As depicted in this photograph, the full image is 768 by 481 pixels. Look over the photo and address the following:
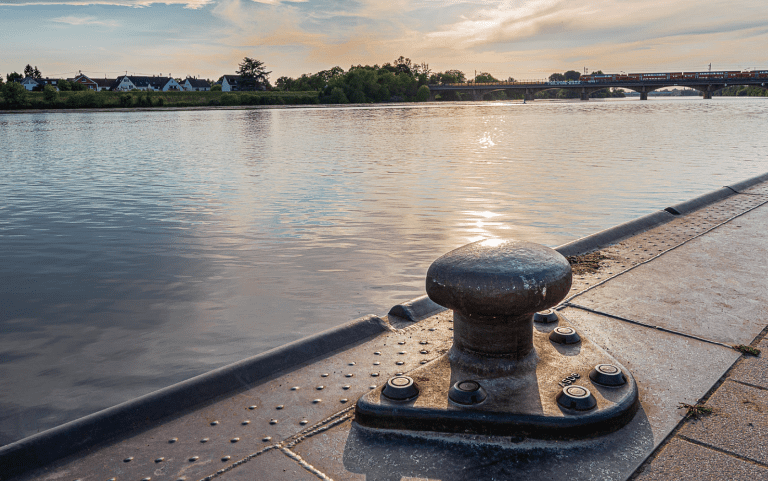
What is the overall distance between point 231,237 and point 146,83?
173 m

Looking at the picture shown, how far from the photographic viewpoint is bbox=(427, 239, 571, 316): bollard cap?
10.0 ft

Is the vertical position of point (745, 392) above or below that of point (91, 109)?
below

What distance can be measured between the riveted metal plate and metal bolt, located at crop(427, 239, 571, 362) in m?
0.52

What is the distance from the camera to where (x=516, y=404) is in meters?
2.90

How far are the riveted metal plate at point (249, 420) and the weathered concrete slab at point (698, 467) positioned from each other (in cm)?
152

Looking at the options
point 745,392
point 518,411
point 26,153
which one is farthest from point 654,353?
point 26,153

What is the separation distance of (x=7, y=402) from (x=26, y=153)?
24.6 m

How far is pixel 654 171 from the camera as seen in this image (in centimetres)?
1672

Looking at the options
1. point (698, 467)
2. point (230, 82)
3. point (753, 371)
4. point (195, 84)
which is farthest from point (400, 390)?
point (195, 84)

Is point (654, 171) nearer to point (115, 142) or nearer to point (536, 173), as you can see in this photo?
point (536, 173)

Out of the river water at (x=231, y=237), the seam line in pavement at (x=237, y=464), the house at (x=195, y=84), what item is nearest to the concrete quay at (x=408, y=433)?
the seam line in pavement at (x=237, y=464)

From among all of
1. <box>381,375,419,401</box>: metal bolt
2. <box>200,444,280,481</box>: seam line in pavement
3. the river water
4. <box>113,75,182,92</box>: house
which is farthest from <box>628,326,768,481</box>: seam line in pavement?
<box>113,75,182,92</box>: house

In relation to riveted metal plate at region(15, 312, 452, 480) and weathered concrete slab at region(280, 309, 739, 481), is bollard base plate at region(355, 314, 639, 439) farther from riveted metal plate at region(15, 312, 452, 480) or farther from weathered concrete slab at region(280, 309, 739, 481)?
riveted metal plate at region(15, 312, 452, 480)

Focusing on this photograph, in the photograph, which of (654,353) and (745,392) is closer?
(745,392)
